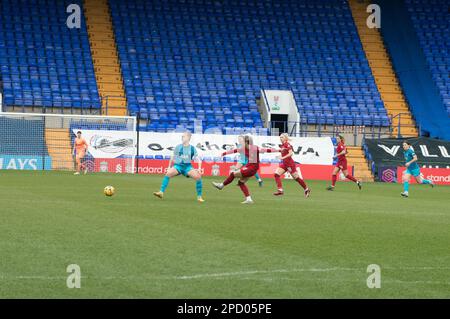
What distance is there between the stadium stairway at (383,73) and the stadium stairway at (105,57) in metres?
14.6

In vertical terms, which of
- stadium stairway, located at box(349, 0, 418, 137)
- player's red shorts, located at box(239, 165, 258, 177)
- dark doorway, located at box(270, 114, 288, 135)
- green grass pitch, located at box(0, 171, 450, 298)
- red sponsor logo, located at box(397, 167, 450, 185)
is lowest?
green grass pitch, located at box(0, 171, 450, 298)

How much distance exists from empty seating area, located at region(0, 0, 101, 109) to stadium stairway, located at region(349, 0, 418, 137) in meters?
16.4

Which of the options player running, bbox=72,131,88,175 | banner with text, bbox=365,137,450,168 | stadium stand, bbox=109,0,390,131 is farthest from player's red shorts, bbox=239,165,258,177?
stadium stand, bbox=109,0,390,131

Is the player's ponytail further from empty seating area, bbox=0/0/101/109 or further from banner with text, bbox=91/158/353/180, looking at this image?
empty seating area, bbox=0/0/101/109

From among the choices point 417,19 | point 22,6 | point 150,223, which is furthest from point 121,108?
point 150,223

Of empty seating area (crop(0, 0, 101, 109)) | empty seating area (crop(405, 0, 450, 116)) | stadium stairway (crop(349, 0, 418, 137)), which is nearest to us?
empty seating area (crop(0, 0, 101, 109))

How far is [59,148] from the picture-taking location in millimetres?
40500

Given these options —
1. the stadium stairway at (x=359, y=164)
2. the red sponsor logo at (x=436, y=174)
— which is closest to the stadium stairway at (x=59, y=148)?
the stadium stairway at (x=359, y=164)

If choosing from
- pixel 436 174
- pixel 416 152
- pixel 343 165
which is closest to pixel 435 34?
pixel 416 152

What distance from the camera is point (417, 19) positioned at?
182ft

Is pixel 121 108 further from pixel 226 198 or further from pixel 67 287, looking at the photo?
pixel 67 287

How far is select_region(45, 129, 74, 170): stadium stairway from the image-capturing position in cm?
4012

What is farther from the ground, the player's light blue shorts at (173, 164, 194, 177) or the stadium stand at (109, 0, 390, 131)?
the stadium stand at (109, 0, 390, 131)

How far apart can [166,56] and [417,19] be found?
16.4 m
